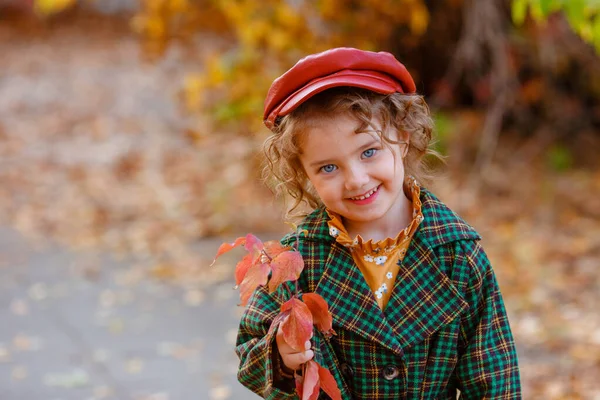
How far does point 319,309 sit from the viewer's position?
1692 mm

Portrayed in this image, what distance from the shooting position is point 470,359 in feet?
5.93

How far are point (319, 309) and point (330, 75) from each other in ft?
1.55

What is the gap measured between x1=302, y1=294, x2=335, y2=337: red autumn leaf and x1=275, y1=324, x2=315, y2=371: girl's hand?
0.05 meters

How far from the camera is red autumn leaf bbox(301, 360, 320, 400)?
65.2 inches

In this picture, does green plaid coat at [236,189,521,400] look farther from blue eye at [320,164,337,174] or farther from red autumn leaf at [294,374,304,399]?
blue eye at [320,164,337,174]

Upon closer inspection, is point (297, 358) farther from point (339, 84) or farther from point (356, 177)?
point (339, 84)

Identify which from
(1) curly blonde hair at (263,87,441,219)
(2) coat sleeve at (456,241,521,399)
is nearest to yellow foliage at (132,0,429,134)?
(1) curly blonde hair at (263,87,441,219)

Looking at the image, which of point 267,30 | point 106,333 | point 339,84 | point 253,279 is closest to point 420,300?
point 253,279

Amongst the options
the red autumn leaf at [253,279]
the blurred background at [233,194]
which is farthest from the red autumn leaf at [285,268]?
the blurred background at [233,194]

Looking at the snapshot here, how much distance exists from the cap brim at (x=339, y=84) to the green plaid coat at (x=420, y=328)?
0.32 meters

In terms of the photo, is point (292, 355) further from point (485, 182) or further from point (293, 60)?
point (485, 182)

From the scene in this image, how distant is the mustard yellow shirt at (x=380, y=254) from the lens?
72.2 inches

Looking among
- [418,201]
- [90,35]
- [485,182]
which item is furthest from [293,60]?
[90,35]

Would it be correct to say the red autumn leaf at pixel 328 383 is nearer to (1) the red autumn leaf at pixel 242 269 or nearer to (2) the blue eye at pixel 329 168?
(1) the red autumn leaf at pixel 242 269
